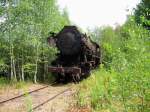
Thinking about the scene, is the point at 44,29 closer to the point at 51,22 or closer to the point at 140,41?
the point at 51,22

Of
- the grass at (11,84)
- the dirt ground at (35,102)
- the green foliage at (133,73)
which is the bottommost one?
the dirt ground at (35,102)

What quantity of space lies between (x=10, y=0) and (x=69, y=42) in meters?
4.14

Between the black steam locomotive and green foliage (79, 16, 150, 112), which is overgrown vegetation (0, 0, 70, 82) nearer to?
the black steam locomotive

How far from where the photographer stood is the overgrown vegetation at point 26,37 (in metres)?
19.3

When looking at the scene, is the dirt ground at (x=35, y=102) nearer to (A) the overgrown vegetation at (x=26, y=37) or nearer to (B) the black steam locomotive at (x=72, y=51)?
(A) the overgrown vegetation at (x=26, y=37)

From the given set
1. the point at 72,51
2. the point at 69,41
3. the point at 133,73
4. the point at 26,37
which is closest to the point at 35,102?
the point at 133,73

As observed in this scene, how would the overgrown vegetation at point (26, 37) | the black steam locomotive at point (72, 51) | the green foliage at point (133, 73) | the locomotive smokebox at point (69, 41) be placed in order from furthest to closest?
the locomotive smokebox at point (69, 41), the black steam locomotive at point (72, 51), the overgrown vegetation at point (26, 37), the green foliage at point (133, 73)

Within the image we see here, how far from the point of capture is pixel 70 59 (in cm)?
2153

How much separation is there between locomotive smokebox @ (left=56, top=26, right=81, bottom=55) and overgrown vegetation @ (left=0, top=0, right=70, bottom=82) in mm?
615

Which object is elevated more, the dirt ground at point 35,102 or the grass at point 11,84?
the grass at point 11,84

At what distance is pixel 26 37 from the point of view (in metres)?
20.4

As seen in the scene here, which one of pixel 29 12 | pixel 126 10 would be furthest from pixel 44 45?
pixel 126 10

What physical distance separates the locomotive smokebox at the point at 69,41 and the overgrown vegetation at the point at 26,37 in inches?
24.2

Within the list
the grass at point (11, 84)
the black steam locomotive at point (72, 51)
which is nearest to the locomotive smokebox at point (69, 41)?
the black steam locomotive at point (72, 51)
